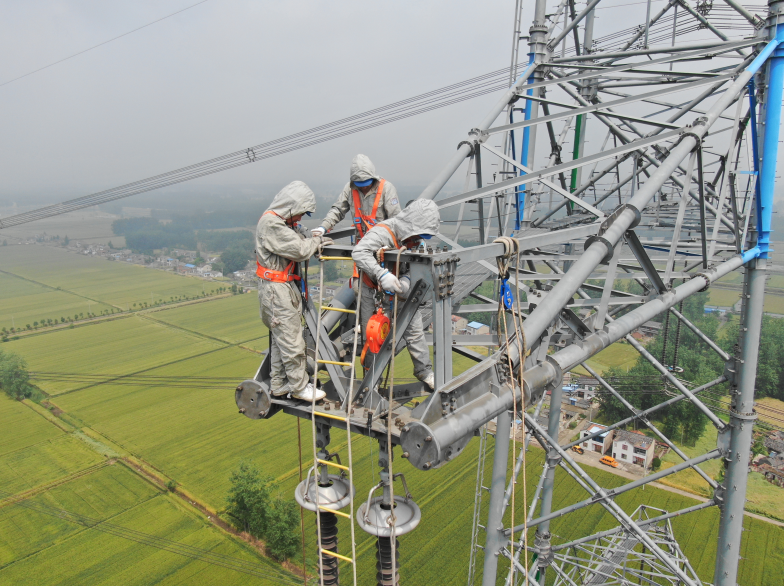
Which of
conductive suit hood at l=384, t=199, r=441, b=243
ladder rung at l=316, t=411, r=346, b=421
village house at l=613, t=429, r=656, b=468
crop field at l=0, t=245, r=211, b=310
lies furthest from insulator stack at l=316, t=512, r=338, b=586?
crop field at l=0, t=245, r=211, b=310

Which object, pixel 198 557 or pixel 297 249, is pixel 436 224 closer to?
pixel 297 249

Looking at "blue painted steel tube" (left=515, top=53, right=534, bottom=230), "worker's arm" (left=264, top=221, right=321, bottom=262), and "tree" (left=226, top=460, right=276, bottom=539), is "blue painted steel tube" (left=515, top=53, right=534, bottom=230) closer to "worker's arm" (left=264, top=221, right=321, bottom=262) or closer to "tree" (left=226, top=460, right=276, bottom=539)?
"worker's arm" (left=264, top=221, right=321, bottom=262)

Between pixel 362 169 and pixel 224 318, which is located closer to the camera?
pixel 362 169

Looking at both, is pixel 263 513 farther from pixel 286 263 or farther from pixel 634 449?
pixel 286 263

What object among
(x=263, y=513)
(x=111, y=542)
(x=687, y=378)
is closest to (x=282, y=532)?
(x=263, y=513)

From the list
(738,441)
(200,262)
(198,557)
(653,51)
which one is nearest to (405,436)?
(738,441)

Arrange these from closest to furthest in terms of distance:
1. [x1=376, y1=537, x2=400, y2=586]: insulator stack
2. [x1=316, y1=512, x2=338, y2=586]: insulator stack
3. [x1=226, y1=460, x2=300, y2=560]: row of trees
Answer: [x1=376, y1=537, x2=400, y2=586]: insulator stack, [x1=316, y1=512, x2=338, y2=586]: insulator stack, [x1=226, y1=460, x2=300, y2=560]: row of trees
